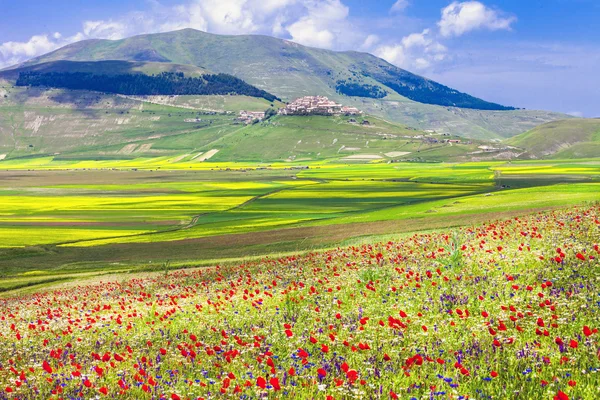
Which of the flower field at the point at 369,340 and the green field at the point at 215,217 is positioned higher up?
the flower field at the point at 369,340

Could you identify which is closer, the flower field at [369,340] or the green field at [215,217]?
the flower field at [369,340]

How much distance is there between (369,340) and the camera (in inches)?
432

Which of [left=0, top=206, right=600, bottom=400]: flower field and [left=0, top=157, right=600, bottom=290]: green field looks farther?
[left=0, top=157, right=600, bottom=290]: green field

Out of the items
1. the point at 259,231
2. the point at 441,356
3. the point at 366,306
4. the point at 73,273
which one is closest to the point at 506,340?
the point at 441,356

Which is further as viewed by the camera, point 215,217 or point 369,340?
point 215,217

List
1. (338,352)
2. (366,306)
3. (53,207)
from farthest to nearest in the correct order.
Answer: (53,207) < (366,306) < (338,352)

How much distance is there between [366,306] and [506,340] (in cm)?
455

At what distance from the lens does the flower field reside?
867cm

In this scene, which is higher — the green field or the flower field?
the flower field

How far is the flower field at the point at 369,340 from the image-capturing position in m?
8.67

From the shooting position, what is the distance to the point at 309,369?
984 cm

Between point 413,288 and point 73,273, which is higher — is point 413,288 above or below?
above

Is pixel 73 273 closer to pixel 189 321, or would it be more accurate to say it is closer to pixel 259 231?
pixel 259 231

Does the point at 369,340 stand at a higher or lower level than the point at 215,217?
higher
